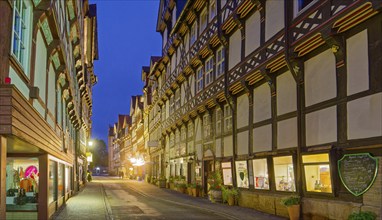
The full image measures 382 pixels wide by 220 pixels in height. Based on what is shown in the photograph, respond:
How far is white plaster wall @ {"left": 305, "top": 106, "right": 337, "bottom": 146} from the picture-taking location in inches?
562

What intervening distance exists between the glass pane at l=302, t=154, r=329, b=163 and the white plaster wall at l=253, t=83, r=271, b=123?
3561 millimetres

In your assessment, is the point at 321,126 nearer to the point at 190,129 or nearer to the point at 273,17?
the point at 273,17

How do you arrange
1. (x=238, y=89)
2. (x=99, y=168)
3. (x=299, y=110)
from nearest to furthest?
(x=299, y=110), (x=238, y=89), (x=99, y=168)

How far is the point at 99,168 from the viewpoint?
131m

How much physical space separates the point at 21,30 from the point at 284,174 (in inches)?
455

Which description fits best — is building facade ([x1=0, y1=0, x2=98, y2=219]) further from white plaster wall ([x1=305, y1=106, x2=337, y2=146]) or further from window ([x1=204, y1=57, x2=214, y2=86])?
window ([x1=204, y1=57, x2=214, y2=86])

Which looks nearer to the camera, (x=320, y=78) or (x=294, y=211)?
(x=320, y=78)

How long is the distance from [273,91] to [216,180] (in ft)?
25.7

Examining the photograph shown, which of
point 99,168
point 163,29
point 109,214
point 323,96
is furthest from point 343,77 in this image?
point 99,168

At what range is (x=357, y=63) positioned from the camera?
13086mm

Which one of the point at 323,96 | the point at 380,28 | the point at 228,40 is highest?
the point at 228,40

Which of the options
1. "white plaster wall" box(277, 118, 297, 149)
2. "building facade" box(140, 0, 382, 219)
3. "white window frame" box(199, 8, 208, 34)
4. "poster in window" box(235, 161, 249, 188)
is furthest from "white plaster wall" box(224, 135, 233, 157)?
"white window frame" box(199, 8, 208, 34)

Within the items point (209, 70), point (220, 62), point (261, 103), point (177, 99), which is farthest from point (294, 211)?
point (177, 99)

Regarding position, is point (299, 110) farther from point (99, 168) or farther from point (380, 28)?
point (99, 168)
